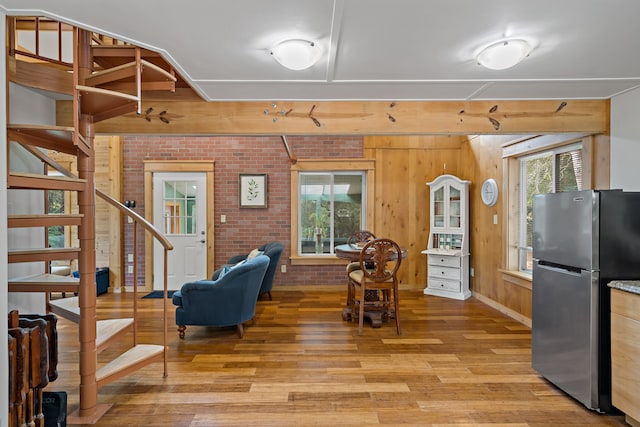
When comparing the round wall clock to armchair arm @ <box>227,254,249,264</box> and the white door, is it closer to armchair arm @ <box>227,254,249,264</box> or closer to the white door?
armchair arm @ <box>227,254,249,264</box>

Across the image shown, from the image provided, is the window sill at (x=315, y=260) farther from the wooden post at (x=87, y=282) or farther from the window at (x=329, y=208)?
the wooden post at (x=87, y=282)

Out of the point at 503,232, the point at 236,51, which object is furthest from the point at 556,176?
the point at 236,51

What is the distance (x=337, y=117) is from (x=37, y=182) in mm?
2143

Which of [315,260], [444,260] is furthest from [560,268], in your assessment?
[315,260]

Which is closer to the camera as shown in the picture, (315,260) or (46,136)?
(46,136)

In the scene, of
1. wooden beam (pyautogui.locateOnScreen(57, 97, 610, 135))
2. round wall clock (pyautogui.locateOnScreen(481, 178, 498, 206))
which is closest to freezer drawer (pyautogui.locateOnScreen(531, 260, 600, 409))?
wooden beam (pyautogui.locateOnScreen(57, 97, 610, 135))

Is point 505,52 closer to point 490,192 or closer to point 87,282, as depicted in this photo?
point 87,282

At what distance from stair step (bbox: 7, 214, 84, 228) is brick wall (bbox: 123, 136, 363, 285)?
364cm

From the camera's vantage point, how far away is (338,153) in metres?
5.83

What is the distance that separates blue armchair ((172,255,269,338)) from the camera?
136 inches

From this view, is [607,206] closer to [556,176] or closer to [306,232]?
[556,176]

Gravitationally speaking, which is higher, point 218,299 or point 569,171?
point 569,171

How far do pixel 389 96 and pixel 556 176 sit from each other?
2149 millimetres

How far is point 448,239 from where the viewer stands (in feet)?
18.0
